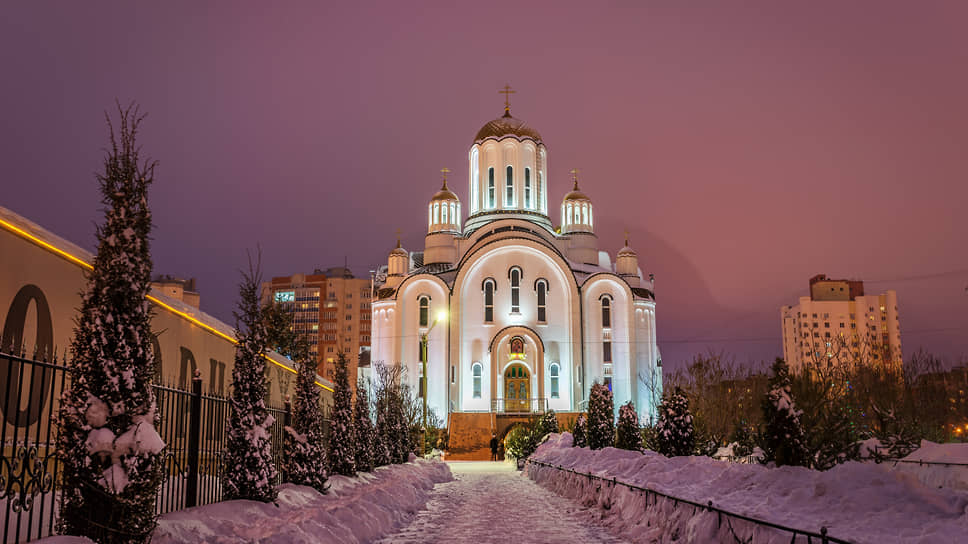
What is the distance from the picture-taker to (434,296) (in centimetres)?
4700

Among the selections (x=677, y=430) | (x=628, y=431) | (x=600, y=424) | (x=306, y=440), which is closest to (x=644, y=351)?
(x=600, y=424)

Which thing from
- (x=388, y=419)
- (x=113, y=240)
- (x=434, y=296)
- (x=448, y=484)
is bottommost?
(x=448, y=484)

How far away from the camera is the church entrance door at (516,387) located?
146 ft

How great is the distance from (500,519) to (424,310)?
3461 centimetres

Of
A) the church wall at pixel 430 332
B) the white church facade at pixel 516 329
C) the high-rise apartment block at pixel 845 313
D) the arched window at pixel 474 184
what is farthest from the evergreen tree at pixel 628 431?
the high-rise apartment block at pixel 845 313

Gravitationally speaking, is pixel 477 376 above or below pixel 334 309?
below

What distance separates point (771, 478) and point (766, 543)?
270 centimetres

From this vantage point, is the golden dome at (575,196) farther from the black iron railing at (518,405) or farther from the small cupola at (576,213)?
the black iron railing at (518,405)

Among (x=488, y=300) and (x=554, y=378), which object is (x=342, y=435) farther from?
(x=488, y=300)

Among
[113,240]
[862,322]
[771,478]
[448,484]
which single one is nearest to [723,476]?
[771,478]

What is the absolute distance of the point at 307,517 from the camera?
927 cm

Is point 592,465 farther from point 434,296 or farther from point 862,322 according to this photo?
point 862,322

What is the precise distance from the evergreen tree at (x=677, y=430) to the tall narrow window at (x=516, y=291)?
30286mm

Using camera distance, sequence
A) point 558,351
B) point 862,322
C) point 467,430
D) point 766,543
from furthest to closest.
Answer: point 862,322
point 558,351
point 467,430
point 766,543
